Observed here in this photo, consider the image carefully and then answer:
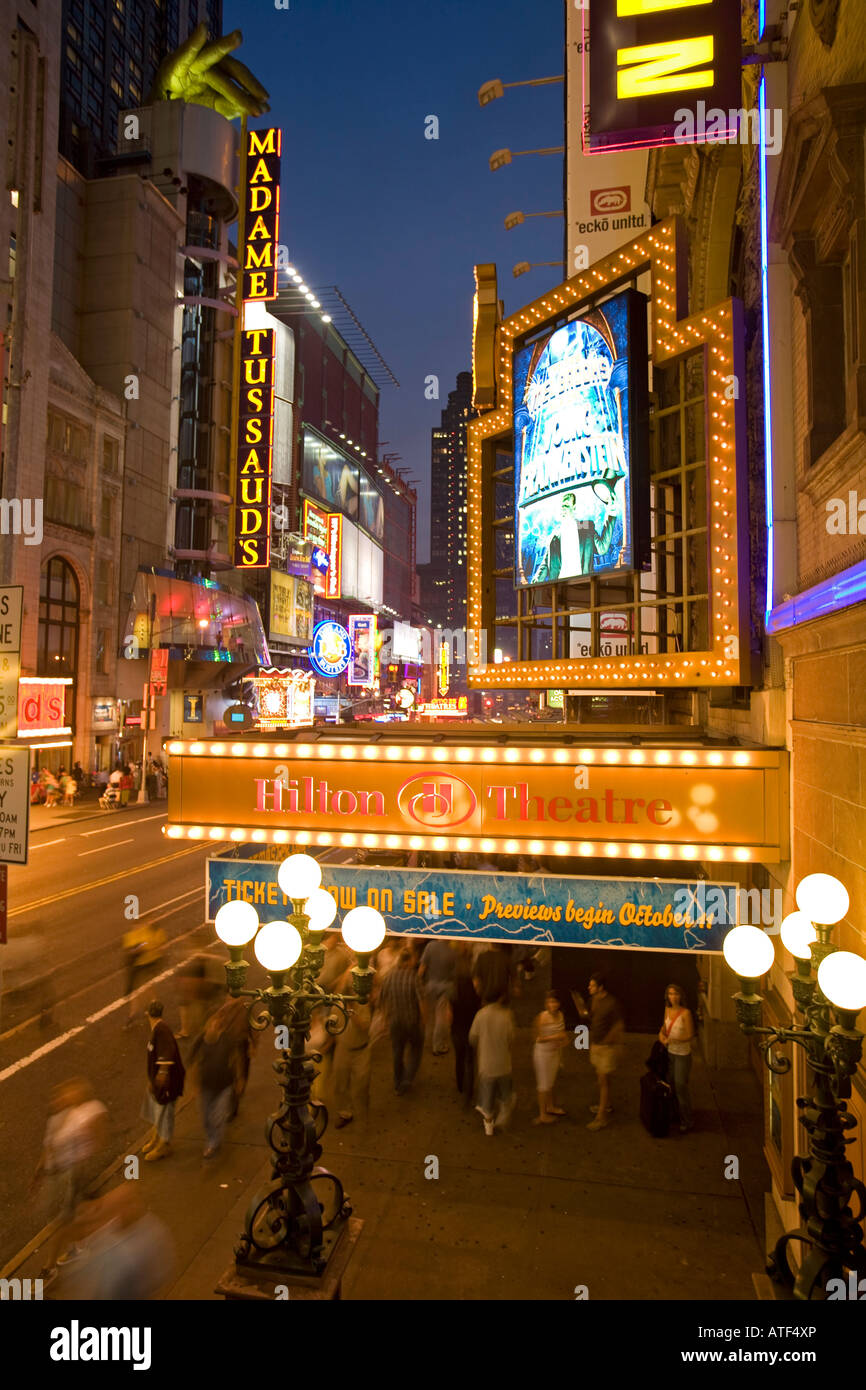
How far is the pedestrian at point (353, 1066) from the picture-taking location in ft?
29.8

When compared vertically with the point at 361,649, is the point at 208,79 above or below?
above

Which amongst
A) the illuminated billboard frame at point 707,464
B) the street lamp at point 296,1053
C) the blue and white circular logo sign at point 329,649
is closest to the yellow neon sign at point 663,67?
the illuminated billboard frame at point 707,464

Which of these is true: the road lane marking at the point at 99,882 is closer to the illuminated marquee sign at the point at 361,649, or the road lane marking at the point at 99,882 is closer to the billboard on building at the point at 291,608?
the billboard on building at the point at 291,608

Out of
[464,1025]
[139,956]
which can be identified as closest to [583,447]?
[464,1025]

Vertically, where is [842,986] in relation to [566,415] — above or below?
below

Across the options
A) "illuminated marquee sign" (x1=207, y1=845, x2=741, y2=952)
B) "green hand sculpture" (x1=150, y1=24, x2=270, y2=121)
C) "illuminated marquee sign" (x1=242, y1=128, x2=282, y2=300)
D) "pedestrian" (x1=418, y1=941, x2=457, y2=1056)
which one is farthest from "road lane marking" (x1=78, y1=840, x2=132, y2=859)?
"green hand sculpture" (x1=150, y1=24, x2=270, y2=121)

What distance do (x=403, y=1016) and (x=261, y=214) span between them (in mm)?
30548

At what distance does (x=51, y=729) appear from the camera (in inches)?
432

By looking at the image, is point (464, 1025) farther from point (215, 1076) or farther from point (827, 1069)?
point (827, 1069)

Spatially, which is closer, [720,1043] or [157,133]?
[720,1043]

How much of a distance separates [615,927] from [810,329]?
527 centimetres

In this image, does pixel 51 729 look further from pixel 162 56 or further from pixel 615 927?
pixel 162 56

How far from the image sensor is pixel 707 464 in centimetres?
767
